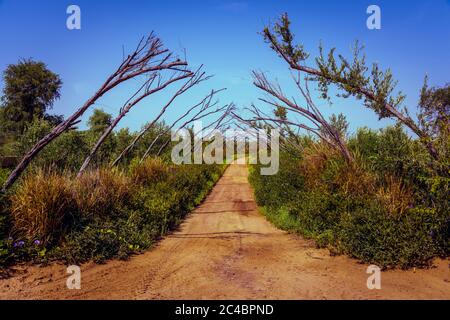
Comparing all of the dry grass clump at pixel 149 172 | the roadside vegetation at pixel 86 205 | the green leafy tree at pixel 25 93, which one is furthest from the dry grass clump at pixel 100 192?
the green leafy tree at pixel 25 93

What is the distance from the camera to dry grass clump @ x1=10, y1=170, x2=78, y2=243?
258 inches

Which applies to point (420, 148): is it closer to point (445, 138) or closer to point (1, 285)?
point (445, 138)

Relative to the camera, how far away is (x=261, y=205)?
14.7m

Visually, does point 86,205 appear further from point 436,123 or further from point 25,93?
point 25,93

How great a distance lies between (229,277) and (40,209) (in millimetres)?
3514

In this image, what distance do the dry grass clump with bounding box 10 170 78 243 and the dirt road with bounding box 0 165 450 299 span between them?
820 mm

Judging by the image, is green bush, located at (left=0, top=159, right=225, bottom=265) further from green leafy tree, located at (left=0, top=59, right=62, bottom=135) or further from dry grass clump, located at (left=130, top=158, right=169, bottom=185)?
green leafy tree, located at (left=0, top=59, right=62, bottom=135)

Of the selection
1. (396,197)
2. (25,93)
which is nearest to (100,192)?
(396,197)

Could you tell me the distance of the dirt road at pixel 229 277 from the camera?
5.18m

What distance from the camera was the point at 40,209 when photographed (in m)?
6.61

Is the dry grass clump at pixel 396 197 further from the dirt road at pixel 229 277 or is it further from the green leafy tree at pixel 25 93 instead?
the green leafy tree at pixel 25 93
